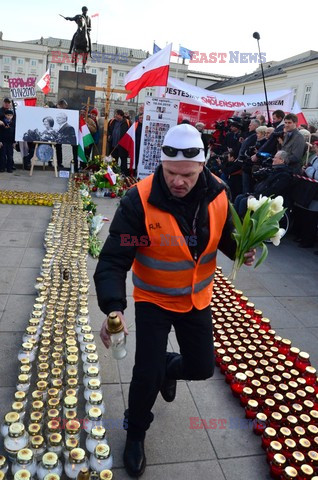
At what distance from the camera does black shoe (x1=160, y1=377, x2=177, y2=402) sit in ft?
9.04

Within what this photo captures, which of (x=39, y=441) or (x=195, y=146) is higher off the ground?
(x=195, y=146)

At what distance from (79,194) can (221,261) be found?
4.09 m

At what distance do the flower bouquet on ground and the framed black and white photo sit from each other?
30.8 feet

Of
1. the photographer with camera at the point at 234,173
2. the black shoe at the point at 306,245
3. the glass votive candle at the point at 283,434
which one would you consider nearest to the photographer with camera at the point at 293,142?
the black shoe at the point at 306,245

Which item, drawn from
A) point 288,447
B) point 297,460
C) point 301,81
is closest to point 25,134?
point 288,447

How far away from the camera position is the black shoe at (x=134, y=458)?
2.29 m

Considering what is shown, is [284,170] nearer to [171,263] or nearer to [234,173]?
[234,173]

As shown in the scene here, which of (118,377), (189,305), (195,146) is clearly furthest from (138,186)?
(118,377)

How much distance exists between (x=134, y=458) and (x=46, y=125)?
10100 millimetres

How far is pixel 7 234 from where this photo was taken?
6316 mm

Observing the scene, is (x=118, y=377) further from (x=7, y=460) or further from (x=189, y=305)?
(x=189, y=305)

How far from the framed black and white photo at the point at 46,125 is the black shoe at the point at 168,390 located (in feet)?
30.9

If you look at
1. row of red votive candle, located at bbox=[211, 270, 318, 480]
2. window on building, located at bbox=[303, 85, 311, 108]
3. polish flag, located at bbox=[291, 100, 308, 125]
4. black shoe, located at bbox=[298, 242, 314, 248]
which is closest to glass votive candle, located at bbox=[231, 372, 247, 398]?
row of red votive candle, located at bbox=[211, 270, 318, 480]

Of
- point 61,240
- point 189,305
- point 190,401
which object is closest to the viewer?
point 189,305
